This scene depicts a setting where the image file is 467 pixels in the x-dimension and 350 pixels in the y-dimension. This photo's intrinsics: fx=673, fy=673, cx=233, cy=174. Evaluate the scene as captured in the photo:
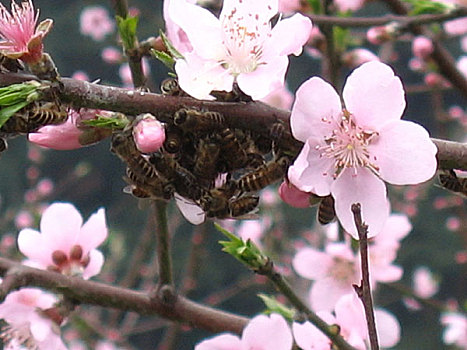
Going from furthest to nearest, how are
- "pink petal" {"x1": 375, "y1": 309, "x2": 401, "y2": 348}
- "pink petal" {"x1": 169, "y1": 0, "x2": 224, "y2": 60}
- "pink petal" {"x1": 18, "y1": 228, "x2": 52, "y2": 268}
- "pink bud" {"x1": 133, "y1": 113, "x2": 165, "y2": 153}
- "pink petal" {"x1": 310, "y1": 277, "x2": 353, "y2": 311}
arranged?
1. "pink petal" {"x1": 310, "y1": 277, "x2": 353, "y2": 311}
2. "pink petal" {"x1": 375, "y1": 309, "x2": 401, "y2": 348}
3. "pink petal" {"x1": 18, "y1": 228, "x2": 52, "y2": 268}
4. "pink petal" {"x1": 169, "y1": 0, "x2": 224, "y2": 60}
5. "pink bud" {"x1": 133, "y1": 113, "x2": 165, "y2": 153}

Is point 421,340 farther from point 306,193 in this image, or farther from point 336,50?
point 306,193

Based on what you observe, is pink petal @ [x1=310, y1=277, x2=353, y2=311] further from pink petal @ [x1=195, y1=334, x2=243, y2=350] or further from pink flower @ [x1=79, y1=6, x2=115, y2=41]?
pink flower @ [x1=79, y1=6, x2=115, y2=41]

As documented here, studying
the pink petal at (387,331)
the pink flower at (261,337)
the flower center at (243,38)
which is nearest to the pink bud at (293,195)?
→ the flower center at (243,38)

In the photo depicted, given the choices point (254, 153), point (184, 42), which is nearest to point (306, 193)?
point (254, 153)

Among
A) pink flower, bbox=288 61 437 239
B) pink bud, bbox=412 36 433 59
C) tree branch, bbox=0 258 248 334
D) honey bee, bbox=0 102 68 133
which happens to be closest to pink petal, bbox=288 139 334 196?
pink flower, bbox=288 61 437 239

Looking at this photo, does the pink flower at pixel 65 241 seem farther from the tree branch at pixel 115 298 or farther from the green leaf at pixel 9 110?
the green leaf at pixel 9 110

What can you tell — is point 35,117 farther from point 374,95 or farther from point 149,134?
point 374,95

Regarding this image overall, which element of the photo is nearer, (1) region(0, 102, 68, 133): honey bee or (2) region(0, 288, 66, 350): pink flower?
(1) region(0, 102, 68, 133): honey bee
